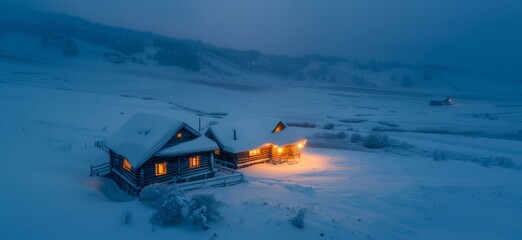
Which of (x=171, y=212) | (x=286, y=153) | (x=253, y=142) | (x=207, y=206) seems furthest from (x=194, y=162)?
(x=286, y=153)

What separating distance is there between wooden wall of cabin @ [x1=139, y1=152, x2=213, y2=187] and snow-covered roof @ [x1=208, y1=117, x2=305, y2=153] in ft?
13.1

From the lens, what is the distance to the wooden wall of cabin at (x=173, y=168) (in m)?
20.9

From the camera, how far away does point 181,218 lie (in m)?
14.3

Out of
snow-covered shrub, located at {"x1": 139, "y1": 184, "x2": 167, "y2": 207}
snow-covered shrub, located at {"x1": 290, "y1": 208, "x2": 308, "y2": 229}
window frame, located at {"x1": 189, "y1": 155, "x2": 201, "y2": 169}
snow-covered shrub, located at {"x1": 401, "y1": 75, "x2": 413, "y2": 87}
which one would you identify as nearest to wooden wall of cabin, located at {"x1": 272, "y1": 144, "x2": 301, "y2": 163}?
window frame, located at {"x1": 189, "y1": 155, "x2": 201, "y2": 169}

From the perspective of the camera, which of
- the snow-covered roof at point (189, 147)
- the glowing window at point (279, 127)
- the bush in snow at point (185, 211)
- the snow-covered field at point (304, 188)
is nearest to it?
the bush in snow at point (185, 211)

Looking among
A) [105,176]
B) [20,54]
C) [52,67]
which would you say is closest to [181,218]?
[105,176]

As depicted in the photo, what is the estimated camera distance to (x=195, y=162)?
23.5 meters

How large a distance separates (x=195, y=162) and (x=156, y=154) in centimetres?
339

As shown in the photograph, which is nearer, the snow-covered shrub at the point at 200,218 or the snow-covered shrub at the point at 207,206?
the snow-covered shrub at the point at 200,218

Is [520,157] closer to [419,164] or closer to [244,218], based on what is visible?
[419,164]

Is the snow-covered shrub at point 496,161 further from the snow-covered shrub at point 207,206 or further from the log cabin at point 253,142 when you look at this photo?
the snow-covered shrub at point 207,206

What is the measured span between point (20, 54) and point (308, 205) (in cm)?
15431

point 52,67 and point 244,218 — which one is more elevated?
point 52,67

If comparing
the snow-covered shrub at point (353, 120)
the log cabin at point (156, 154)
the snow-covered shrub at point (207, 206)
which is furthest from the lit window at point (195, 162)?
the snow-covered shrub at point (353, 120)
